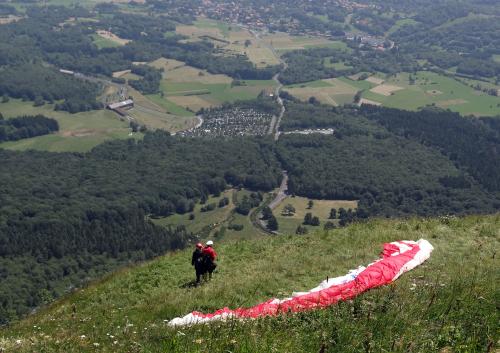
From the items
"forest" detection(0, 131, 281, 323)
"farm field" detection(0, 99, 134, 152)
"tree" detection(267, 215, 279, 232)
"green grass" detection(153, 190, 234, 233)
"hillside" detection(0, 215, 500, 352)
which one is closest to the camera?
"hillside" detection(0, 215, 500, 352)

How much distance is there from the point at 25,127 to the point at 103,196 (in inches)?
2358

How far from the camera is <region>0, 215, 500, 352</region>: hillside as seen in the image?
1565 cm

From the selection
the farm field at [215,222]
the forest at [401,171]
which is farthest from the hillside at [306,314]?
the forest at [401,171]

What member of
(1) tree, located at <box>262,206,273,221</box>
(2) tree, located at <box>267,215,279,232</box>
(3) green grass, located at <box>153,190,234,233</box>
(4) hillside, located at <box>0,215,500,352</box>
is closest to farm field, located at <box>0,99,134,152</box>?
(3) green grass, located at <box>153,190,234,233</box>

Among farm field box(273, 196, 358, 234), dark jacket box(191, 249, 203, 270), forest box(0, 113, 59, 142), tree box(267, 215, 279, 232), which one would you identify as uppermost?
dark jacket box(191, 249, 203, 270)

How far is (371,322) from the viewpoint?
16.7 meters

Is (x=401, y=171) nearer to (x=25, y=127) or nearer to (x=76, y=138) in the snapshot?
(x=76, y=138)

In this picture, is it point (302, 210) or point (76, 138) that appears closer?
point (302, 210)

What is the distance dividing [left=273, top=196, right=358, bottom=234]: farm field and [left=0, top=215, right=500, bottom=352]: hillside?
8796cm

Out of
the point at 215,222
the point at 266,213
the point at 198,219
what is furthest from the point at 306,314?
the point at 198,219

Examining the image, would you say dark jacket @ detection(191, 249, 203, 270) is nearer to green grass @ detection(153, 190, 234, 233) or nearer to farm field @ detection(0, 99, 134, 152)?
green grass @ detection(153, 190, 234, 233)

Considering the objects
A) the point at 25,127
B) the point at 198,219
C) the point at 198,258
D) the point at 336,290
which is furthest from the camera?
the point at 25,127

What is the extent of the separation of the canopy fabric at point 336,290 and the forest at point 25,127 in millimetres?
177133

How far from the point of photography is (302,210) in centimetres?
13888
